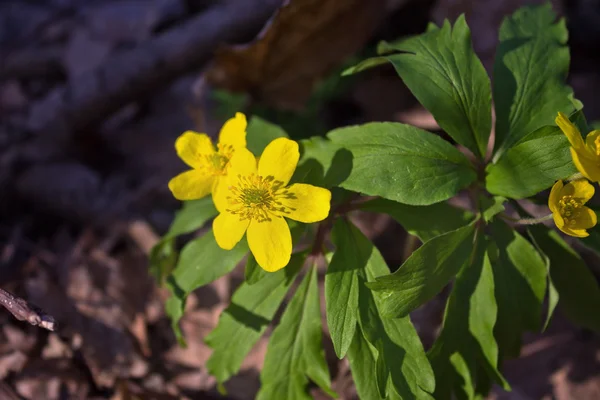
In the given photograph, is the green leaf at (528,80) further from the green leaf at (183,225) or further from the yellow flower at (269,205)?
the green leaf at (183,225)

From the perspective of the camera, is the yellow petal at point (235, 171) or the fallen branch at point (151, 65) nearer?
the yellow petal at point (235, 171)

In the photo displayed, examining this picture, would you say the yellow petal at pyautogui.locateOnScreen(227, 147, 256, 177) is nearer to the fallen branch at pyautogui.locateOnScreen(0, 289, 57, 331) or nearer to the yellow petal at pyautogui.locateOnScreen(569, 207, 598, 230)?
the fallen branch at pyautogui.locateOnScreen(0, 289, 57, 331)

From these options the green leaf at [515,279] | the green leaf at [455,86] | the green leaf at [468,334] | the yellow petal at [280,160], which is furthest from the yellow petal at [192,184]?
the green leaf at [515,279]

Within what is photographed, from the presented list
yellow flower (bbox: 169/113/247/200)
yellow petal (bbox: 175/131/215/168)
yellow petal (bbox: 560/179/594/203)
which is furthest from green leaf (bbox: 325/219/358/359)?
yellow petal (bbox: 560/179/594/203)

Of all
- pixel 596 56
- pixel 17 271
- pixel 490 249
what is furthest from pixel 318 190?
pixel 596 56

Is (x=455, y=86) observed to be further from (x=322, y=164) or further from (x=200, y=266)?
(x=200, y=266)

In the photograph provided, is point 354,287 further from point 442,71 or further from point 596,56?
point 596,56
